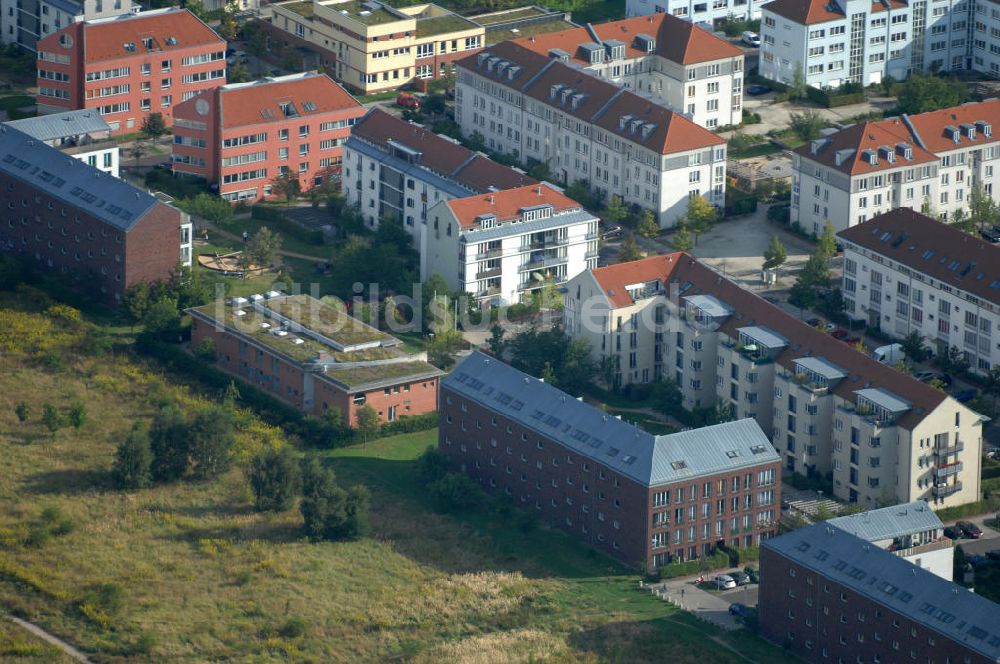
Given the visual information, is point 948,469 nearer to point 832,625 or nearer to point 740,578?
point 740,578

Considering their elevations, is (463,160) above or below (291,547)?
above

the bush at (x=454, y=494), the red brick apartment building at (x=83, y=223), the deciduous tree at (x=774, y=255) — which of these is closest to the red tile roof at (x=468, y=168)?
the deciduous tree at (x=774, y=255)

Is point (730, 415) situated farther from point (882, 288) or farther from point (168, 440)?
point (168, 440)

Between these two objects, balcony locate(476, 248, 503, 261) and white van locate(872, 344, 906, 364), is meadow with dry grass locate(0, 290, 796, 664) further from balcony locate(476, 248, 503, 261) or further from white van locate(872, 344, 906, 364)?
white van locate(872, 344, 906, 364)

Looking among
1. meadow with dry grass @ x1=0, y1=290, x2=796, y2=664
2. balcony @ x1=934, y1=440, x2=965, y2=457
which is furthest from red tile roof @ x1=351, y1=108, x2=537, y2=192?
balcony @ x1=934, y1=440, x2=965, y2=457

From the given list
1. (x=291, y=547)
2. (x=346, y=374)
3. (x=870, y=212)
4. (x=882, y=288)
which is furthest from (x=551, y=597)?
(x=870, y=212)

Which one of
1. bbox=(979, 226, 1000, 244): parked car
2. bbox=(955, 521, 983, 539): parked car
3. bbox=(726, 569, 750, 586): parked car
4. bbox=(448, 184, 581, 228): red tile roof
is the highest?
bbox=(448, 184, 581, 228): red tile roof

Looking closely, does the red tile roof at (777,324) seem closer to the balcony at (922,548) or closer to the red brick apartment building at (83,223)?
the balcony at (922,548)
